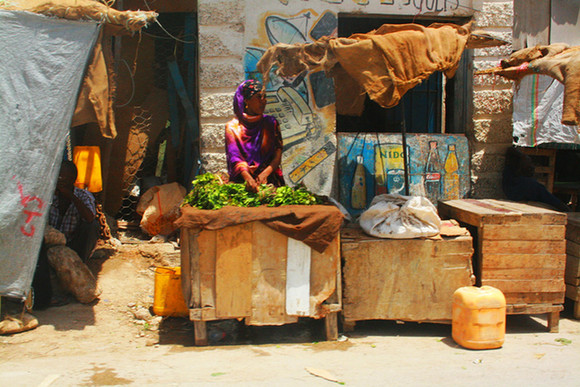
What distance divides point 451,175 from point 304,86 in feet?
7.13

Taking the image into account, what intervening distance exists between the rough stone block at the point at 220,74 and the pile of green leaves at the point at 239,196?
1.75 metres

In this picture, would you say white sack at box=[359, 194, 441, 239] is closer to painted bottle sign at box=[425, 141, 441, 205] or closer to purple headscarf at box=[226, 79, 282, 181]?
purple headscarf at box=[226, 79, 282, 181]

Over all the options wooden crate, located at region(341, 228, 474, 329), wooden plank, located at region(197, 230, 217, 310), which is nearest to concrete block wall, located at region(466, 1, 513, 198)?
wooden crate, located at region(341, 228, 474, 329)

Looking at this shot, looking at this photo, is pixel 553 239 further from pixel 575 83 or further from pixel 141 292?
pixel 141 292

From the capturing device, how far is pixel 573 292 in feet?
16.4

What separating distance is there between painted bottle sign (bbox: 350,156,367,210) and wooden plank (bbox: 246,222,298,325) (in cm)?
230

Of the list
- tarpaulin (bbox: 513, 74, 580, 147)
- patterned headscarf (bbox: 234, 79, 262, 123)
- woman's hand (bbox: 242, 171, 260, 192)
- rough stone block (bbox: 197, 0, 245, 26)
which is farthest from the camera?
tarpaulin (bbox: 513, 74, 580, 147)

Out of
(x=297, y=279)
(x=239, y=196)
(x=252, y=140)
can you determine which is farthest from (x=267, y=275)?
(x=252, y=140)

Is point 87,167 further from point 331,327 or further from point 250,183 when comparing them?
point 331,327

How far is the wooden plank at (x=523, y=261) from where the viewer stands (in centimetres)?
460

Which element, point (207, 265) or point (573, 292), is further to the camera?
point (573, 292)

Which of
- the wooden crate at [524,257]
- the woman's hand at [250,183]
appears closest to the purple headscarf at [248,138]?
the woman's hand at [250,183]

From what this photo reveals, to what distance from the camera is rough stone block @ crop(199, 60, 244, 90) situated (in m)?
5.97

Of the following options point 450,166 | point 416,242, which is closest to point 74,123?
point 416,242
